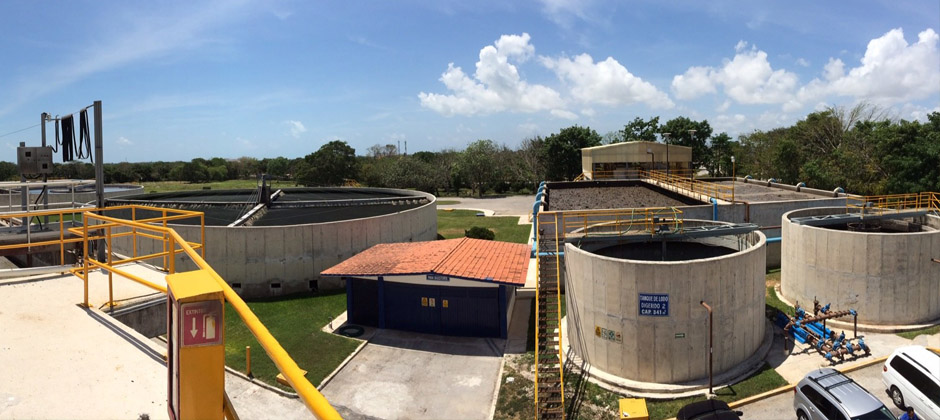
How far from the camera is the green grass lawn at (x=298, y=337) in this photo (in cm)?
1742

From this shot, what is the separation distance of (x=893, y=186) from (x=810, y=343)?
94.8 feet

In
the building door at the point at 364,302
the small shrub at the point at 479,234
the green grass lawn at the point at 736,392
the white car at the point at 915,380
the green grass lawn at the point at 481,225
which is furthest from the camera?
the green grass lawn at the point at 481,225

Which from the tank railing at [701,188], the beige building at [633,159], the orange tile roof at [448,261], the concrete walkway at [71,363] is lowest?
the orange tile roof at [448,261]

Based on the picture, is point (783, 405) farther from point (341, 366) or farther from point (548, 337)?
point (341, 366)

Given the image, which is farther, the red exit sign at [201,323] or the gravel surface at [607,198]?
the gravel surface at [607,198]

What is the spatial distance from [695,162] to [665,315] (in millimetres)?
73293

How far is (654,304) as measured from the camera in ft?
51.6

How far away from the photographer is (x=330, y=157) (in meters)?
86.0

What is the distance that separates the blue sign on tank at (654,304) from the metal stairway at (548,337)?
264cm

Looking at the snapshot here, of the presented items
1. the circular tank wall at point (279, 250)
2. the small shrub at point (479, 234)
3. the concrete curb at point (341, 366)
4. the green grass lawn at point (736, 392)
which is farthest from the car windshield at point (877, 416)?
the small shrub at point (479, 234)

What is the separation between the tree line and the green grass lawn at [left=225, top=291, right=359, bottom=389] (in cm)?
1560

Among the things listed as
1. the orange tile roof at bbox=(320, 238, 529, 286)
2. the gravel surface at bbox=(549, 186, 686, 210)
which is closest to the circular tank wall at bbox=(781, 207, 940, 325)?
the orange tile roof at bbox=(320, 238, 529, 286)

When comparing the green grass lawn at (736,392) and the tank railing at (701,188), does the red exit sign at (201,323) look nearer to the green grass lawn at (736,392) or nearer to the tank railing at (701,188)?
the green grass lawn at (736,392)

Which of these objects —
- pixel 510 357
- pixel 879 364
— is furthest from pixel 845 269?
pixel 510 357
